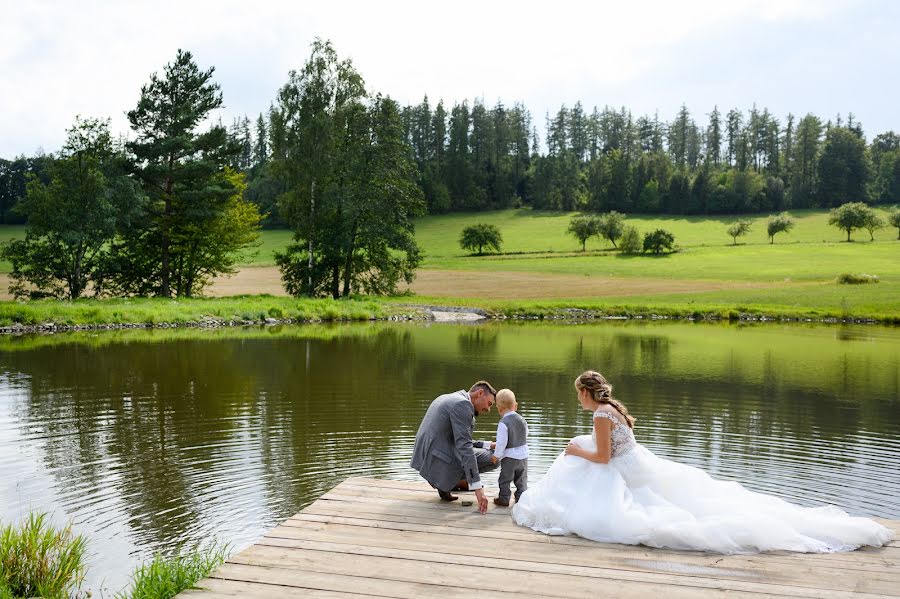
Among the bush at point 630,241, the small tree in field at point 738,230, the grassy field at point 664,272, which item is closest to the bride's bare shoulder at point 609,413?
the grassy field at point 664,272

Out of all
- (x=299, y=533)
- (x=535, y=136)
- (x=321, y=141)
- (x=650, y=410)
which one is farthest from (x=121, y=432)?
(x=535, y=136)

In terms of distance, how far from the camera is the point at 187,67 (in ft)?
157

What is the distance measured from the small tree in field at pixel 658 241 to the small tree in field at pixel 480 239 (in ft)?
54.6

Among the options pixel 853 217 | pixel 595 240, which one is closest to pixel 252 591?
pixel 595 240

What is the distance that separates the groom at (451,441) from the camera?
351 inches

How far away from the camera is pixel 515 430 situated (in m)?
9.24

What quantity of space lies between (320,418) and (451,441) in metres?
8.89

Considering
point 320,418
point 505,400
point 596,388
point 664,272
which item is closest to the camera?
point 596,388

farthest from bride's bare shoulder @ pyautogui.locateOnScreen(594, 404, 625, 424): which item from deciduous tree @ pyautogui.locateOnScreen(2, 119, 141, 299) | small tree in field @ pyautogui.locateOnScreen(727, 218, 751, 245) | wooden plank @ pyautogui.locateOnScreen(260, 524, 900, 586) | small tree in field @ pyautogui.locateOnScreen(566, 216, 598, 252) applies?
small tree in field @ pyautogui.locateOnScreen(727, 218, 751, 245)

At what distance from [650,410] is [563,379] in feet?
16.4

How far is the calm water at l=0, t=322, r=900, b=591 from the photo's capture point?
37.5 feet

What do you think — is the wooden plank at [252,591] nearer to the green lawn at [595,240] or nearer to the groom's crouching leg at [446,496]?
the groom's crouching leg at [446,496]

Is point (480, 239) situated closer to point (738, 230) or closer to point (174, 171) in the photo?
point (738, 230)

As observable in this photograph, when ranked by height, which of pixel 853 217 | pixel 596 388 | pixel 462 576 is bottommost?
pixel 462 576
